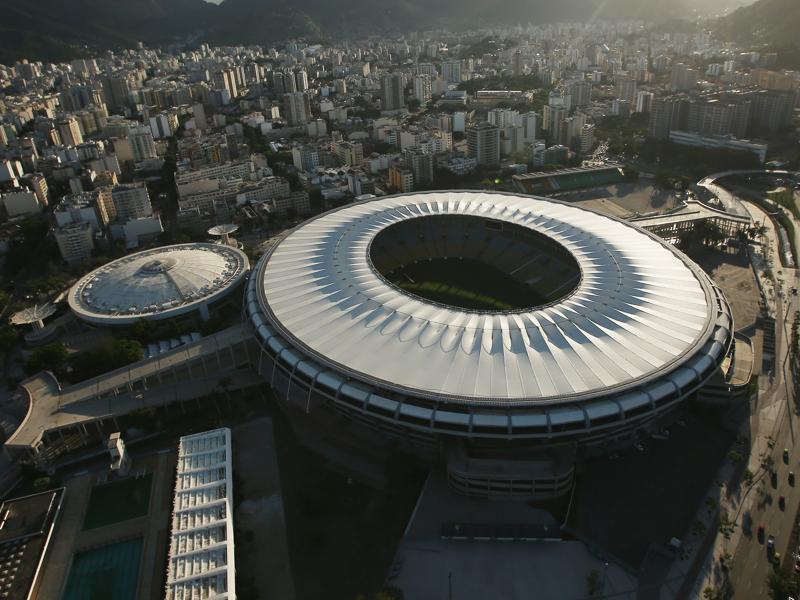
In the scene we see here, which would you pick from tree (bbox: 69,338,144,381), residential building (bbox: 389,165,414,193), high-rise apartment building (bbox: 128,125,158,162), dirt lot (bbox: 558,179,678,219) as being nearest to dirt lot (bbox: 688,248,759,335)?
dirt lot (bbox: 558,179,678,219)

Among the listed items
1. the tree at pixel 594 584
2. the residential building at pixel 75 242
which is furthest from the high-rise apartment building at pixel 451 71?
the tree at pixel 594 584

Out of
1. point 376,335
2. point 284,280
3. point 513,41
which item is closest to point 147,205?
point 284,280

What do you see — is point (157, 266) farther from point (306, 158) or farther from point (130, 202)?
point (306, 158)

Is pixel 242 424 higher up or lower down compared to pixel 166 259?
lower down

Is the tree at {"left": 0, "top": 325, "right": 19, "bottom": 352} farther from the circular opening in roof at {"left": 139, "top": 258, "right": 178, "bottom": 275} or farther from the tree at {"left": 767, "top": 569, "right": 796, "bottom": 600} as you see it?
the tree at {"left": 767, "top": 569, "right": 796, "bottom": 600}

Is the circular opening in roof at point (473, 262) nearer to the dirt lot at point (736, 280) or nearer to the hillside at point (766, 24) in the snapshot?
the dirt lot at point (736, 280)

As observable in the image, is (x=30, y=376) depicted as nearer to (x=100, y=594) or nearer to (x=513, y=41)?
(x=100, y=594)
